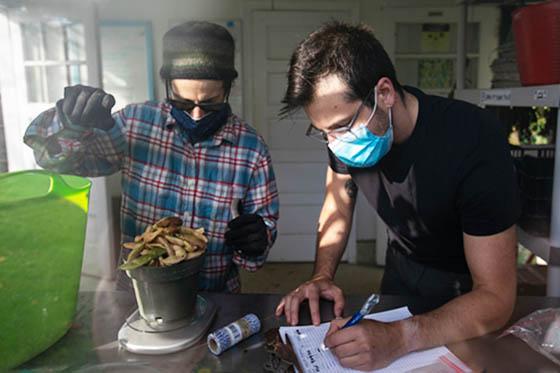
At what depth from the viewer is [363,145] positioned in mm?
1312

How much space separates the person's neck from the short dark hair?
0.11 m

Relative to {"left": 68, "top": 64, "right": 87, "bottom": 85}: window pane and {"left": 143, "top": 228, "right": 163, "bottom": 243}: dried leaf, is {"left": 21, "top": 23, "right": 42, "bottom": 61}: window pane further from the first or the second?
{"left": 143, "top": 228, "right": 163, "bottom": 243}: dried leaf

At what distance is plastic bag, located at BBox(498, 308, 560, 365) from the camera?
101 cm

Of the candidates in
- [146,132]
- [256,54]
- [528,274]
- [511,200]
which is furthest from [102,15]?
[528,274]

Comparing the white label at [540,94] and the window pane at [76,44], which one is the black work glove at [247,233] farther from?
the window pane at [76,44]

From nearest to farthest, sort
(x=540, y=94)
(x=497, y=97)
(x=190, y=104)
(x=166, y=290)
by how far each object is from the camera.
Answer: (x=166, y=290)
(x=190, y=104)
(x=540, y=94)
(x=497, y=97)

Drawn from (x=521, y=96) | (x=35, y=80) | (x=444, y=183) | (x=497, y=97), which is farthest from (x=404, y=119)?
(x=35, y=80)

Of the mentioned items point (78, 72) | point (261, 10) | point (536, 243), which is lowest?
point (536, 243)

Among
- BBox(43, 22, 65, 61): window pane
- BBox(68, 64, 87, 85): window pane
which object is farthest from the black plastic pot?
BBox(68, 64, 87, 85): window pane

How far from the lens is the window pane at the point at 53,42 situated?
8.09ft

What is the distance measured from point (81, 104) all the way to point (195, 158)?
454 millimetres

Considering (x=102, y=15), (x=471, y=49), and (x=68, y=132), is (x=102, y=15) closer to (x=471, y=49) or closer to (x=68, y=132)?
(x=68, y=132)

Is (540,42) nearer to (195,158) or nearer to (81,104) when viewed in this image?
(195,158)

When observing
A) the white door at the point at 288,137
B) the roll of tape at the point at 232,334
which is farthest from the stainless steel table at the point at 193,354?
the white door at the point at 288,137
